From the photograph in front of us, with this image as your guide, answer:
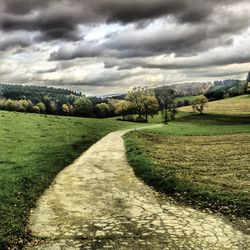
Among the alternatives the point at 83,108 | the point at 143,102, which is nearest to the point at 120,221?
the point at 143,102

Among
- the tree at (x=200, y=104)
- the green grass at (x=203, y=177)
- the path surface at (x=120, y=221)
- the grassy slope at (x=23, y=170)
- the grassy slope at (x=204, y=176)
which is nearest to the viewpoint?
the path surface at (x=120, y=221)

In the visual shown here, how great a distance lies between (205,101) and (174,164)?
139 meters

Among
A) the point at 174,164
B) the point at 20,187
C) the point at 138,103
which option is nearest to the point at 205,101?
the point at 138,103

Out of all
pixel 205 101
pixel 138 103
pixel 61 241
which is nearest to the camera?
pixel 61 241

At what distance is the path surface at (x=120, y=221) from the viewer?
13.1 m

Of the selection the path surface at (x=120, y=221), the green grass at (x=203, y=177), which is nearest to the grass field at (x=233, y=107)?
the green grass at (x=203, y=177)

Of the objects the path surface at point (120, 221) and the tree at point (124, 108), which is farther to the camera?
the tree at point (124, 108)

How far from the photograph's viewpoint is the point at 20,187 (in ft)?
66.3

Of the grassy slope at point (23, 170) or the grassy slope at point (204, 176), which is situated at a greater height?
the grassy slope at point (23, 170)

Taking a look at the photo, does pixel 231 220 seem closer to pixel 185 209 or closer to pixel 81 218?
pixel 185 209

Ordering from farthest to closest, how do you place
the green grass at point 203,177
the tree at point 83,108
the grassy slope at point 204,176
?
1. the tree at point 83,108
2. the grassy slope at point 204,176
3. the green grass at point 203,177

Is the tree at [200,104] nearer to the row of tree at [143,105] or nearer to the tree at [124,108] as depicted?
the row of tree at [143,105]

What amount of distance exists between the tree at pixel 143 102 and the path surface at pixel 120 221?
113 metres

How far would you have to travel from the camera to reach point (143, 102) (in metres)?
138
